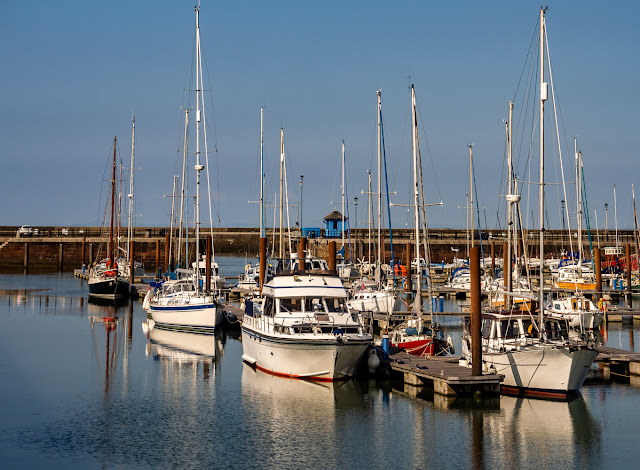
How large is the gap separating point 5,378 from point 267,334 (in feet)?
35.2

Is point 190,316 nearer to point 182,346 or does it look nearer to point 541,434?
point 182,346

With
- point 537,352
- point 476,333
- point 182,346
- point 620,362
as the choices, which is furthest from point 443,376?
point 182,346

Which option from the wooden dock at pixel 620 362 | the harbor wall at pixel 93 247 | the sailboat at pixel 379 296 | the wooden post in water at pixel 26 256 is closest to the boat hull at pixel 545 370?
the wooden dock at pixel 620 362

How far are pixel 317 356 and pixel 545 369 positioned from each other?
7.80 m

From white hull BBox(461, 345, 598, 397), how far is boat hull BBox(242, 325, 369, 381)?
201 inches

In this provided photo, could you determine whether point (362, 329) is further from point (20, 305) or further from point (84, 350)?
point (20, 305)

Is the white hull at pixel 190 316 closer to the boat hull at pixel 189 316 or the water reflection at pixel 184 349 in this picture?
the boat hull at pixel 189 316

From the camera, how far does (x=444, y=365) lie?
95.8ft

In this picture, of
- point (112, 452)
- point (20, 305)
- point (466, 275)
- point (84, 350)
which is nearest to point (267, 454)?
point (112, 452)

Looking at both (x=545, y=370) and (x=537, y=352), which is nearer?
(x=537, y=352)

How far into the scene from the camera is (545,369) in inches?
1020

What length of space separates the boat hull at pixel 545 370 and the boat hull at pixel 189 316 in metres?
19.2

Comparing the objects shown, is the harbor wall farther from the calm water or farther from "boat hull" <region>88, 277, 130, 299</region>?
the calm water

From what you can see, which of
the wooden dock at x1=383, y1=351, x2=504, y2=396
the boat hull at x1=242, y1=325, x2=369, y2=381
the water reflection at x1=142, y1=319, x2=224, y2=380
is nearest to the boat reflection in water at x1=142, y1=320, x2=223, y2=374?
the water reflection at x1=142, y1=319, x2=224, y2=380
